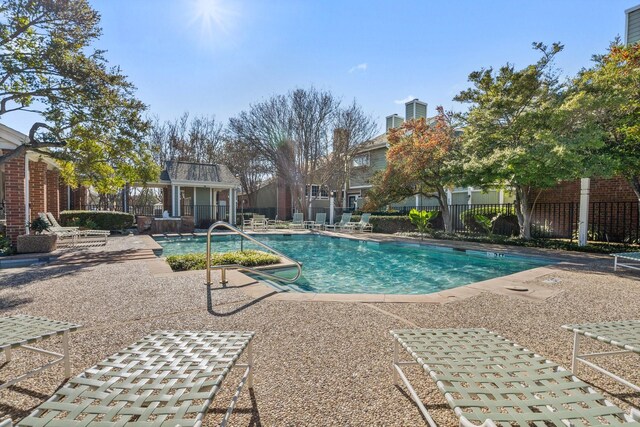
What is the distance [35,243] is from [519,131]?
15.4 metres

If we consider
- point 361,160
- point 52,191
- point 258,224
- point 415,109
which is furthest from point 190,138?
point 415,109

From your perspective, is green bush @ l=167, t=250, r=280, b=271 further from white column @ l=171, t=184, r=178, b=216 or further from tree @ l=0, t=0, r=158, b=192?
white column @ l=171, t=184, r=178, b=216

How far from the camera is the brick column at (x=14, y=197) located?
366 inches

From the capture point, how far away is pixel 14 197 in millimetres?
9398

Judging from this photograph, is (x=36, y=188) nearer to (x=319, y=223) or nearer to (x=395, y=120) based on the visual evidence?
(x=319, y=223)

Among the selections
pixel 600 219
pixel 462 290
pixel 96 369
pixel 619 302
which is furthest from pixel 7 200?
pixel 600 219

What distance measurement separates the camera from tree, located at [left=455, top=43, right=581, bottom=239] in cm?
932

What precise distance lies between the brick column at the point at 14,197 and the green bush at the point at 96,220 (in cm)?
495

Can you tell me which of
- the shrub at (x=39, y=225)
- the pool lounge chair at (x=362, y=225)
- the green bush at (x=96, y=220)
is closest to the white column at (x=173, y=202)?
the green bush at (x=96, y=220)

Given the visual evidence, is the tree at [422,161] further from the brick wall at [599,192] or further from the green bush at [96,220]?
the green bush at [96,220]

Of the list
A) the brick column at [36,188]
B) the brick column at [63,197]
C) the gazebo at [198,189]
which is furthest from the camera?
the gazebo at [198,189]

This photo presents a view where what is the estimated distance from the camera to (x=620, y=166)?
29.7ft

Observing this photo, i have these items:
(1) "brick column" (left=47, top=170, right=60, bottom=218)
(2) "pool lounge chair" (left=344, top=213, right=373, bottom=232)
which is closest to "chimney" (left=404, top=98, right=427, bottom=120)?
(2) "pool lounge chair" (left=344, top=213, right=373, bottom=232)

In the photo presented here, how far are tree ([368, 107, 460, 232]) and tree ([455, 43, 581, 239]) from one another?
84 cm
